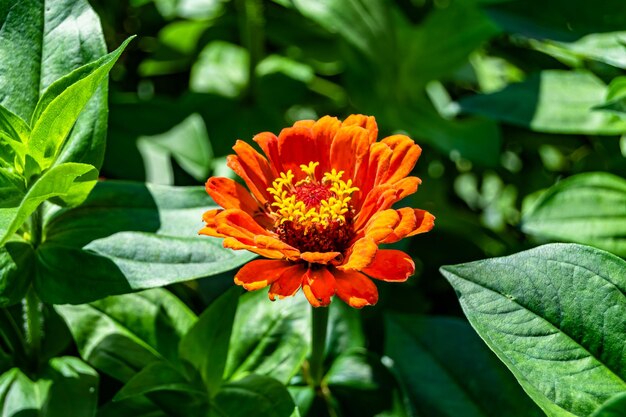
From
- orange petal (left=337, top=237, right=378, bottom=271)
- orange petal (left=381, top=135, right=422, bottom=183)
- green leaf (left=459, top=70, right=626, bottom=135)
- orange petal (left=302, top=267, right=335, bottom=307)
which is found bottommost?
green leaf (left=459, top=70, right=626, bottom=135)

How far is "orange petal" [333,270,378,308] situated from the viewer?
66 centimetres

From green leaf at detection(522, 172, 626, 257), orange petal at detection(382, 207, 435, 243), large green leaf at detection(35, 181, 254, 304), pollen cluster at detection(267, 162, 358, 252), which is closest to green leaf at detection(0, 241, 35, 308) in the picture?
large green leaf at detection(35, 181, 254, 304)

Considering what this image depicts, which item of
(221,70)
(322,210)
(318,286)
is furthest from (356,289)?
(221,70)

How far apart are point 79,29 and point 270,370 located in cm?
40

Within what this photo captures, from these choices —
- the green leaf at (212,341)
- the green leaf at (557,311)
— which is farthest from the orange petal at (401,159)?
the green leaf at (212,341)

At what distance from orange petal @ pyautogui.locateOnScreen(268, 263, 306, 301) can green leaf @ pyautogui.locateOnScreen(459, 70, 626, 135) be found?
489 millimetres

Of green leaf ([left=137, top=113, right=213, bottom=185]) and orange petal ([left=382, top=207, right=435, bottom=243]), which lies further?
green leaf ([left=137, top=113, right=213, bottom=185])

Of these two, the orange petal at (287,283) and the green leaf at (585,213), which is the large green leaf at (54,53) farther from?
the green leaf at (585,213)

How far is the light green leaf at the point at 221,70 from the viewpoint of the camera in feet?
4.63

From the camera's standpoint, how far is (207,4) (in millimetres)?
1505

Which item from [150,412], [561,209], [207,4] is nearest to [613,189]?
[561,209]

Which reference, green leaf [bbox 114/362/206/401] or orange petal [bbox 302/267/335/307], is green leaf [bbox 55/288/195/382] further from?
orange petal [bbox 302/267/335/307]

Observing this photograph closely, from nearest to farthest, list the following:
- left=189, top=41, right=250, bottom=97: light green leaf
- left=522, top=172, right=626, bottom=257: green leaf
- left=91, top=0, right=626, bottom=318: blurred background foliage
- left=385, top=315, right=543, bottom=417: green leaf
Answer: left=385, top=315, right=543, bottom=417: green leaf → left=522, top=172, right=626, bottom=257: green leaf → left=91, top=0, right=626, bottom=318: blurred background foliage → left=189, top=41, right=250, bottom=97: light green leaf

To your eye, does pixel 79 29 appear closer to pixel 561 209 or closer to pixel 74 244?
pixel 74 244
